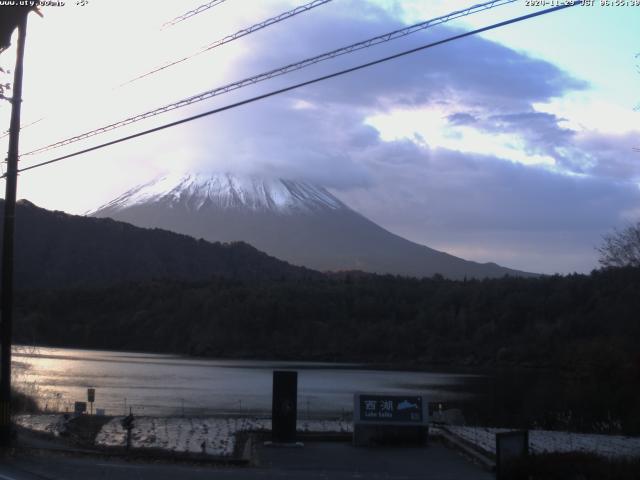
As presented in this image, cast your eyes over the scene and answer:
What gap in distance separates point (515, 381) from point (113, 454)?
189ft

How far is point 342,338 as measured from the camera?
112 meters

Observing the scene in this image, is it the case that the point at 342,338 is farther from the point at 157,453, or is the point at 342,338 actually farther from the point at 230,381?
the point at 157,453

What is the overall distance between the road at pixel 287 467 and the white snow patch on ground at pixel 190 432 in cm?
217

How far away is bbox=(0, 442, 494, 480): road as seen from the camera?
610 inches

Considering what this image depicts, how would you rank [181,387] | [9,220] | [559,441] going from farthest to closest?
[181,387] < [559,441] < [9,220]

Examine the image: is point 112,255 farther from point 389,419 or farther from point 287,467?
point 287,467

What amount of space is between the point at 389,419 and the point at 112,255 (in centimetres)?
13222

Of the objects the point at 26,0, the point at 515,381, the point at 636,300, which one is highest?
the point at 26,0

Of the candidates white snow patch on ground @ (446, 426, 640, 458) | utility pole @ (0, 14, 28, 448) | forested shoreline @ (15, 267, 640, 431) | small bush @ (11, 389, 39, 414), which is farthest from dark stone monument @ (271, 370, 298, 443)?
forested shoreline @ (15, 267, 640, 431)

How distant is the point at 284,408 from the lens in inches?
760

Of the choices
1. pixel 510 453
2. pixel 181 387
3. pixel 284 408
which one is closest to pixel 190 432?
pixel 284 408

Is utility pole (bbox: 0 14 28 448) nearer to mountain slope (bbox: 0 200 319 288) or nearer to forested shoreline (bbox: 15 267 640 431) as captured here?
forested shoreline (bbox: 15 267 640 431)

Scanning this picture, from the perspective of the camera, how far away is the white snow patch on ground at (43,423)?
76.3 ft

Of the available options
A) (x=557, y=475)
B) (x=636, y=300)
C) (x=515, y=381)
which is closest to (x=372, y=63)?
(x=557, y=475)
